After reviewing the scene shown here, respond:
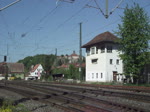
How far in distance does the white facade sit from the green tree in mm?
13915

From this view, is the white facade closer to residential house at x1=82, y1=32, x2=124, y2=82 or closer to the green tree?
residential house at x1=82, y1=32, x2=124, y2=82

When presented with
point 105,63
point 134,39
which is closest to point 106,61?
point 105,63

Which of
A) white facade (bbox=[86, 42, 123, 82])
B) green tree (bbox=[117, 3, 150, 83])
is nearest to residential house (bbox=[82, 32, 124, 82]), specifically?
white facade (bbox=[86, 42, 123, 82])

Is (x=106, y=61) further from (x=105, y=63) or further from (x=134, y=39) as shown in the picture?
(x=134, y=39)

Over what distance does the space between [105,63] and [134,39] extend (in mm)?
16798

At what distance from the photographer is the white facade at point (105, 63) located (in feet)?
163

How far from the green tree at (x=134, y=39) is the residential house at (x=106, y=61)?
13.7 m

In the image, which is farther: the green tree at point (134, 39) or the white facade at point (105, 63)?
the white facade at point (105, 63)

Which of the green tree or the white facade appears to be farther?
the white facade

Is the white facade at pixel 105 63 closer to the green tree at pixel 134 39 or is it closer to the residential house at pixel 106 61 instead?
the residential house at pixel 106 61

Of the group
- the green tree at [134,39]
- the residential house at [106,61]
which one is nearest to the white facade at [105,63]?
the residential house at [106,61]

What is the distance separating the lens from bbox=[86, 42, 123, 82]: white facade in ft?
163

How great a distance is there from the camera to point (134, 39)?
33625 millimetres

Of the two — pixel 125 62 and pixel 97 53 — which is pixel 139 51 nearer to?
pixel 125 62
